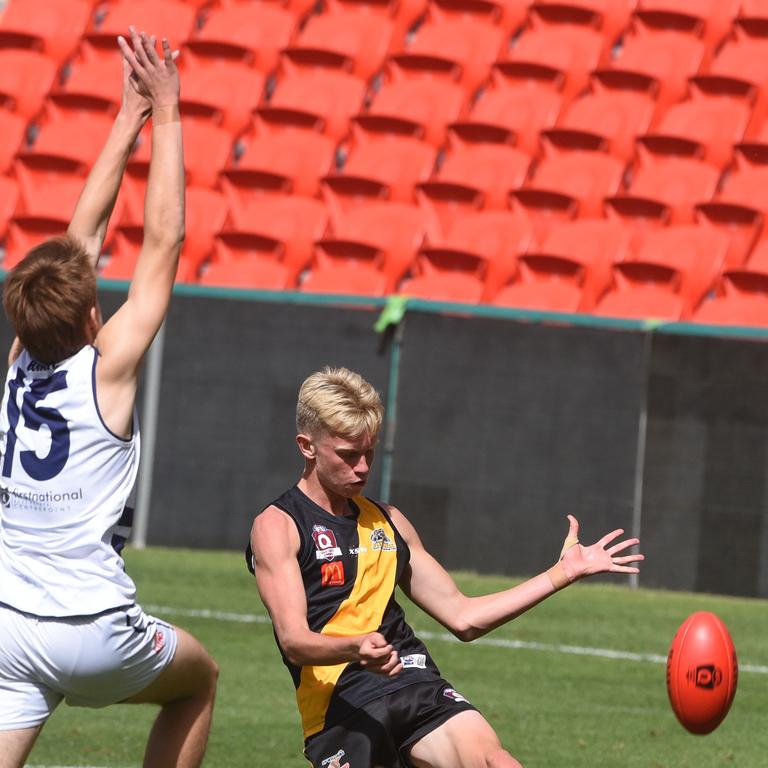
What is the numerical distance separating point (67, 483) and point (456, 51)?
1383 centimetres

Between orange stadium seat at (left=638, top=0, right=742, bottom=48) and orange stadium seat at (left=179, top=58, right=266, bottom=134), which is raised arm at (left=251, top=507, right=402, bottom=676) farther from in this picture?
orange stadium seat at (left=638, top=0, right=742, bottom=48)

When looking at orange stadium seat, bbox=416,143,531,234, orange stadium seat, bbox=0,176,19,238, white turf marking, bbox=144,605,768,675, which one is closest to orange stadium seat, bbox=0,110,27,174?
orange stadium seat, bbox=0,176,19,238

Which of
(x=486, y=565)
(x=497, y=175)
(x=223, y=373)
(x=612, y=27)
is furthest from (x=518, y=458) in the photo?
(x=612, y=27)

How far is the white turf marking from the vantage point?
9305mm

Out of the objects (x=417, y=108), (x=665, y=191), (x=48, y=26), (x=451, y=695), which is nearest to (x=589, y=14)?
(x=417, y=108)

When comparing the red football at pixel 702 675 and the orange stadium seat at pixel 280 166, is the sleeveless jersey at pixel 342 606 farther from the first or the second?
the orange stadium seat at pixel 280 166

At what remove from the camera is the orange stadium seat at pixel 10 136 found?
1700 cm

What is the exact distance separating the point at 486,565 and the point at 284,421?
199 centimetres

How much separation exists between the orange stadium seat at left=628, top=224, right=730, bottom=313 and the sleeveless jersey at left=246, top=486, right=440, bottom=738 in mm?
9481

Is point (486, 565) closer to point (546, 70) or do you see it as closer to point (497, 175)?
point (497, 175)

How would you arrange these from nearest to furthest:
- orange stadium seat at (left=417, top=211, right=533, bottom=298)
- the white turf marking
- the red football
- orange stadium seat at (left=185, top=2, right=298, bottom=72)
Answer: the red football
the white turf marking
orange stadium seat at (left=417, top=211, right=533, bottom=298)
orange stadium seat at (left=185, top=2, right=298, bottom=72)

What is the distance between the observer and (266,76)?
17703 millimetres

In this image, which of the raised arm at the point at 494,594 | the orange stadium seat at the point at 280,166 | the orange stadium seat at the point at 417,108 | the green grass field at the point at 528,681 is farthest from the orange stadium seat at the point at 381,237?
the raised arm at the point at 494,594

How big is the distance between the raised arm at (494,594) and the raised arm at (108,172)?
1.37 metres
